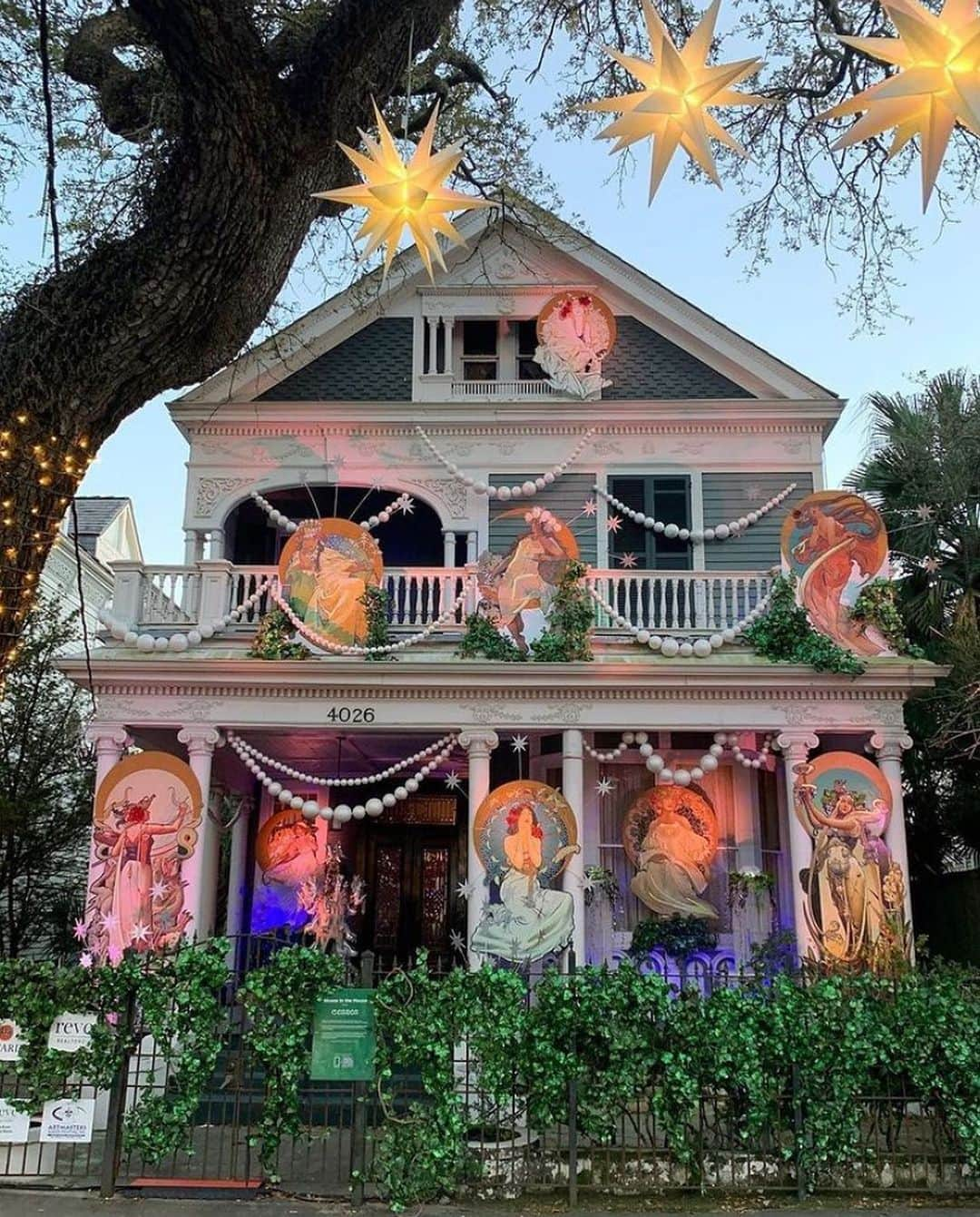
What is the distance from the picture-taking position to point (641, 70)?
4016mm

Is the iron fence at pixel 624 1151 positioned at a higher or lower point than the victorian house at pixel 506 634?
lower

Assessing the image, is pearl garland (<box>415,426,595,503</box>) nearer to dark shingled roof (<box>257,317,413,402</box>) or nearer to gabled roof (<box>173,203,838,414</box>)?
dark shingled roof (<box>257,317,413,402</box>)

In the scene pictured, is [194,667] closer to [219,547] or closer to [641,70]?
[219,547]

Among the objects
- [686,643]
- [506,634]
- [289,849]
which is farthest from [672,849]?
[289,849]

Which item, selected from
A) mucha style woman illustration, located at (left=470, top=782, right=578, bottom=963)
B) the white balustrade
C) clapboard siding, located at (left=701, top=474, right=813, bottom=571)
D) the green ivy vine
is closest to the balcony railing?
the white balustrade

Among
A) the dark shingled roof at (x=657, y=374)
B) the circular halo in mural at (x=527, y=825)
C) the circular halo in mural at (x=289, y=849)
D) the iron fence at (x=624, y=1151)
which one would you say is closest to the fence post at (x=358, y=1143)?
the iron fence at (x=624, y=1151)

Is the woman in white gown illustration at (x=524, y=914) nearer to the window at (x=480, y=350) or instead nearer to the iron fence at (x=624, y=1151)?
the iron fence at (x=624, y=1151)

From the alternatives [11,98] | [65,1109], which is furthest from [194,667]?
[11,98]

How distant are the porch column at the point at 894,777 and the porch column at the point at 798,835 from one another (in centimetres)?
66

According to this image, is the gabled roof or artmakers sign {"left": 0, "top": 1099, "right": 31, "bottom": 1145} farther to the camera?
the gabled roof

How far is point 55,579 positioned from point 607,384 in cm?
1068

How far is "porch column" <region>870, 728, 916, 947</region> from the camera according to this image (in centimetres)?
1074

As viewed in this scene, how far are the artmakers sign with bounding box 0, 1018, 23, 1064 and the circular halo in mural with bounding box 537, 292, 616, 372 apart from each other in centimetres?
984

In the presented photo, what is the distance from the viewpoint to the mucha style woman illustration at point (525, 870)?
34.5ft
